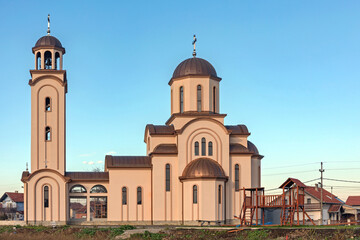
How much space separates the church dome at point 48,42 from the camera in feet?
138

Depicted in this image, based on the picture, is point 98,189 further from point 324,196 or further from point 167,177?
point 324,196

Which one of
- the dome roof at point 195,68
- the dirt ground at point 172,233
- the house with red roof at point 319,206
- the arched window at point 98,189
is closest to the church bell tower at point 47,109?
the arched window at point 98,189

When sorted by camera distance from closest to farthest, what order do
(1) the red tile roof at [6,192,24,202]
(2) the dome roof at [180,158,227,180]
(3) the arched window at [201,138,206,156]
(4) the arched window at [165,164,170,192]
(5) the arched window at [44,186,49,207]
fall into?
A: 1. (2) the dome roof at [180,158,227,180]
2. (5) the arched window at [44,186,49,207]
3. (4) the arched window at [165,164,170,192]
4. (3) the arched window at [201,138,206,156]
5. (1) the red tile roof at [6,192,24,202]

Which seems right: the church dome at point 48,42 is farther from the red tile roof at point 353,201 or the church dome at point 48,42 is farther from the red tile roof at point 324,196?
the red tile roof at point 353,201

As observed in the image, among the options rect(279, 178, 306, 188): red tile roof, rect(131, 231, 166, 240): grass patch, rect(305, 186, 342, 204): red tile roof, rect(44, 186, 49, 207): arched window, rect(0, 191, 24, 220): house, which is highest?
rect(279, 178, 306, 188): red tile roof

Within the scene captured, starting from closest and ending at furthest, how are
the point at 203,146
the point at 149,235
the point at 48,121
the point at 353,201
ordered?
the point at 149,235, the point at 48,121, the point at 203,146, the point at 353,201

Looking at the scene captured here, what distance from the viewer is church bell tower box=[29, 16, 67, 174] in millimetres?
41531

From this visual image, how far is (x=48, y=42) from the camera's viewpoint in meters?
42.2

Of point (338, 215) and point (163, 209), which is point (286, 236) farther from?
point (338, 215)

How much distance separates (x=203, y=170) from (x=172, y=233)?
25.0 feet

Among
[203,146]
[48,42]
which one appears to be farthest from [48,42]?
[203,146]

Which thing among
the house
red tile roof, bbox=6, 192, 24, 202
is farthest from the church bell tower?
red tile roof, bbox=6, 192, 24, 202

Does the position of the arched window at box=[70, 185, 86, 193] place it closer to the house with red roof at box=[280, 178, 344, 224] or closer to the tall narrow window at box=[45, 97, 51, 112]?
the tall narrow window at box=[45, 97, 51, 112]

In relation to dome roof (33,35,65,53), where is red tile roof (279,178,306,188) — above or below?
below
